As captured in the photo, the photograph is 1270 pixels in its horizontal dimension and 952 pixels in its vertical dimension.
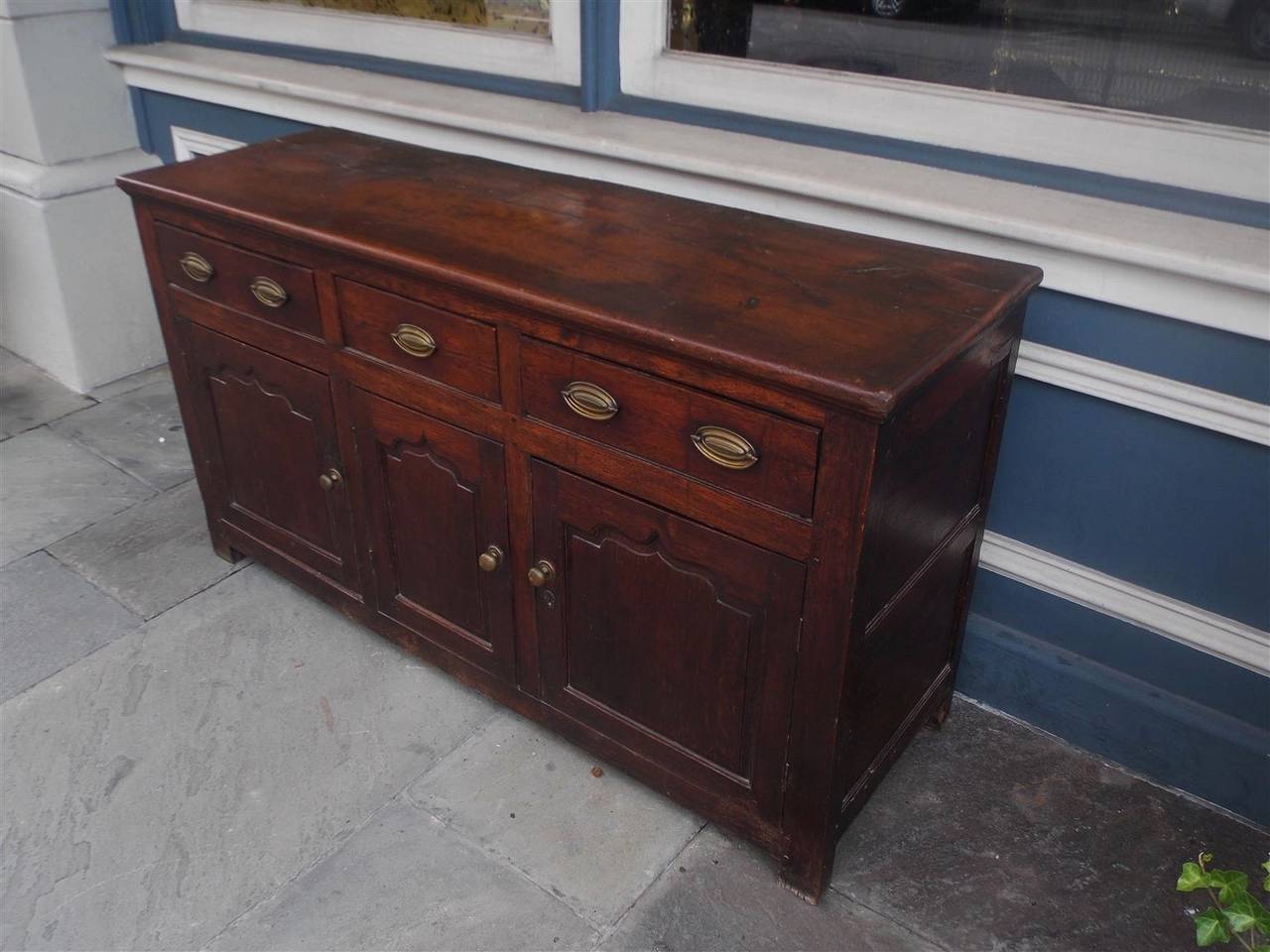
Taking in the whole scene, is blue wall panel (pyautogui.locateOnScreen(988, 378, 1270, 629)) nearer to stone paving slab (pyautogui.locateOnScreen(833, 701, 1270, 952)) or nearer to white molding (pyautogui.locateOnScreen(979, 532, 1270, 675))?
white molding (pyautogui.locateOnScreen(979, 532, 1270, 675))

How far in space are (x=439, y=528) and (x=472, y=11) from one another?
4.22 ft

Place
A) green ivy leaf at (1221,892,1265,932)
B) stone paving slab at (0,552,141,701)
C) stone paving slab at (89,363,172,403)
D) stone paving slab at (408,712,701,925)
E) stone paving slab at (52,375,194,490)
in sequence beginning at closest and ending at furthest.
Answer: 1. green ivy leaf at (1221,892,1265,932)
2. stone paving slab at (408,712,701,925)
3. stone paving slab at (0,552,141,701)
4. stone paving slab at (52,375,194,490)
5. stone paving slab at (89,363,172,403)

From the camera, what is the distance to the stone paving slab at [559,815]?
1.80 metres

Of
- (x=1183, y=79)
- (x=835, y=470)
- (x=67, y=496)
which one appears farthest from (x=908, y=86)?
(x=67, y=496)

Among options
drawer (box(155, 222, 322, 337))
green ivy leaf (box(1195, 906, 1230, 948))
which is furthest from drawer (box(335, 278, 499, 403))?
green ivy leaf (box(1195, 906, 1230, 948))

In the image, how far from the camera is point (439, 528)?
198cm

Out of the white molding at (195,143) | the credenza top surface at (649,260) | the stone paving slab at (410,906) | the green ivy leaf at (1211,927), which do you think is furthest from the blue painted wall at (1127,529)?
the white molding at (195,143)

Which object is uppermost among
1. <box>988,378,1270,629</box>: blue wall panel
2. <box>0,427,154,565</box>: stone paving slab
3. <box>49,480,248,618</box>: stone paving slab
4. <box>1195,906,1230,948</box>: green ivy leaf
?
<box>988,378,1270,629</box>: blue wall panel

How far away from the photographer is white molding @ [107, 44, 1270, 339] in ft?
5.27

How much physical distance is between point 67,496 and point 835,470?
2.31 meters

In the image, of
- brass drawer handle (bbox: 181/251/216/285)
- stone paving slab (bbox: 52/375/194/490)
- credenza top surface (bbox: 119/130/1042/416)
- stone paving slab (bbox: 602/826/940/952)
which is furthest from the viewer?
stone paving slab (bbox: 52/375/194/490)

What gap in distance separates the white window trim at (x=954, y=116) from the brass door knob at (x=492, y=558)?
1.00m

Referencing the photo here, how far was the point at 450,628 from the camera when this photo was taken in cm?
209

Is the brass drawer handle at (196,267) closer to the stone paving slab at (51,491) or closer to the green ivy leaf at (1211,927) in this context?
the stone paving slab at (51,491)
